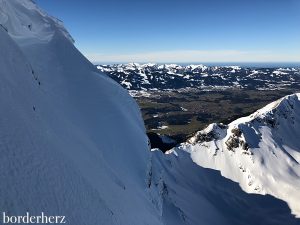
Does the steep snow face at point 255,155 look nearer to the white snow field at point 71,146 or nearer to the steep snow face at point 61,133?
the white snow field at point 71,146

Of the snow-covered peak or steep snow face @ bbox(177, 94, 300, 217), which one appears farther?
steep snow face @ bbox(177, 94, 300, 217)

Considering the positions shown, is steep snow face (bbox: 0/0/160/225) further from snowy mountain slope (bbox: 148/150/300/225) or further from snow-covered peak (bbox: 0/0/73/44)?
snowy mountain slope (bbox: 148/150/300/225)

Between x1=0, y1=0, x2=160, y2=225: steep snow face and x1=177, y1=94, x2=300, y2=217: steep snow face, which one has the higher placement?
x1=0, y1=0, x2=160, y2=225: steep snow face

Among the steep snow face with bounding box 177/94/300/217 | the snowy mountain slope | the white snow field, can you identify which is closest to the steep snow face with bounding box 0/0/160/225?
the white snow field

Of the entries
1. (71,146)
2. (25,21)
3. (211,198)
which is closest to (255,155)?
(211,198)

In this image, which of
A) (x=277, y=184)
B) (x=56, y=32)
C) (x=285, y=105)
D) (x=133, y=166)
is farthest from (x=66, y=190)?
(x=285, y=105)
